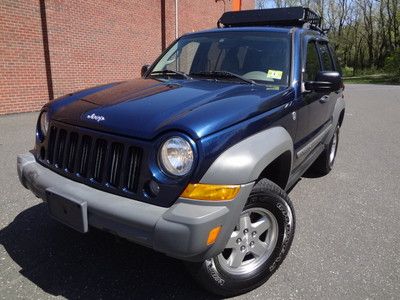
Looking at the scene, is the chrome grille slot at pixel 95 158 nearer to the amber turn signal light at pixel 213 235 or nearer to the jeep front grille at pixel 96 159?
the jeep front grille at pixel 96 159

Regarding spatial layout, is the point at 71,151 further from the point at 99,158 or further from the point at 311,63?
the point at 311,63

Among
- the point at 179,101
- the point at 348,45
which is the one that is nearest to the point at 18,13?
the point at 179,101

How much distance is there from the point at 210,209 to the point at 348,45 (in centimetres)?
5487

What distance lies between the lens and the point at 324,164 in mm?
5270

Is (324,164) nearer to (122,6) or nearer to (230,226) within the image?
(230,226)

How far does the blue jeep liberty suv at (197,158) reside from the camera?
2182mm

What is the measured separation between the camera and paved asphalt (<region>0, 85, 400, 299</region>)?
2691mm

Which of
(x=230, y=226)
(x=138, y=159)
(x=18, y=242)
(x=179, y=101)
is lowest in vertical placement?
(x=18, y=242)

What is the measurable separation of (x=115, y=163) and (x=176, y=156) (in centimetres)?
42

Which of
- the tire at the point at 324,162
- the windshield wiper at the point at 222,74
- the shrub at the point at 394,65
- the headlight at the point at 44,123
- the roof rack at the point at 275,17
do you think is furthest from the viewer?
the shrub at the point at 394,65

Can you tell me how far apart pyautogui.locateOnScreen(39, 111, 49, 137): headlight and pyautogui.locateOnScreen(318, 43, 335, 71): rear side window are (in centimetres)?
303

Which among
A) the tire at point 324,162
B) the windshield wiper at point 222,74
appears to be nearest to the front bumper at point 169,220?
the windshield wiper at point 222,74

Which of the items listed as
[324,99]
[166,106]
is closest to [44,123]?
[166,106]

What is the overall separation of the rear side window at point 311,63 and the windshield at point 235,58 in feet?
1.06
